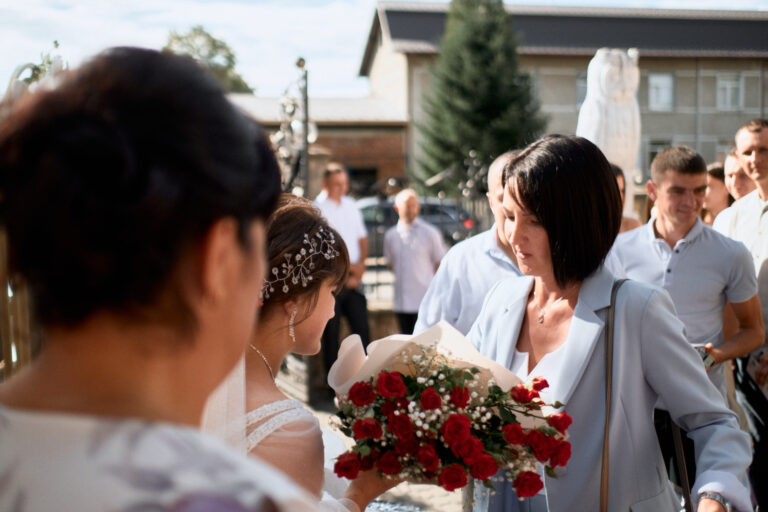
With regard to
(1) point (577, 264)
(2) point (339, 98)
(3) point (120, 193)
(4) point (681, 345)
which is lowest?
(4) point (681, 345)

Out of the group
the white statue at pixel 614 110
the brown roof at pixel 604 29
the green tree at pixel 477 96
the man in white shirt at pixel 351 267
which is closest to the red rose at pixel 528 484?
the man in white shirt at pixel 351 267

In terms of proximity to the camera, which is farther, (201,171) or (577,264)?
(577,264)

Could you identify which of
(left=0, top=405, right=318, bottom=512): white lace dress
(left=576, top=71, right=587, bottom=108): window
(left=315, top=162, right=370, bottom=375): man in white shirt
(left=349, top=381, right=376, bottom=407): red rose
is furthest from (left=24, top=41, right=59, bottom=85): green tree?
(left=576, top=71, right=587, bottom=108): window

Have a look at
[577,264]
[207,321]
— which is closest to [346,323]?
[577,264]

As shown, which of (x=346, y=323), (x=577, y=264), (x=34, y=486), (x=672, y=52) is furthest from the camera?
(x=672, y=52)

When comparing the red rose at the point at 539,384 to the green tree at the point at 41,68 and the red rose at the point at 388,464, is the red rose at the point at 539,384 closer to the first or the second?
the red rose at the point at 388,464

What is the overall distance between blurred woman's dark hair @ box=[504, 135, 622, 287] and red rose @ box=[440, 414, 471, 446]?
2.52 feet

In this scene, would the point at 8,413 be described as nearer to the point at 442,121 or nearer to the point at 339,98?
the point at 442,121

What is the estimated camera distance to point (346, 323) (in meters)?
8.47

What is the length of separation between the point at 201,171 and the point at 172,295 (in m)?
0.13

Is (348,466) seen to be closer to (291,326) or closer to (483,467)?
(483,467)

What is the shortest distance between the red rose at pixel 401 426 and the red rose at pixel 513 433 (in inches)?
9.8

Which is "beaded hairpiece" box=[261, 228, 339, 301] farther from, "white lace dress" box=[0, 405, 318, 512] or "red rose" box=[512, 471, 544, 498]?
"white lace dress" box=[0, 405, 318, 512]

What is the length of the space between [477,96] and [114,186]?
34435 mm
